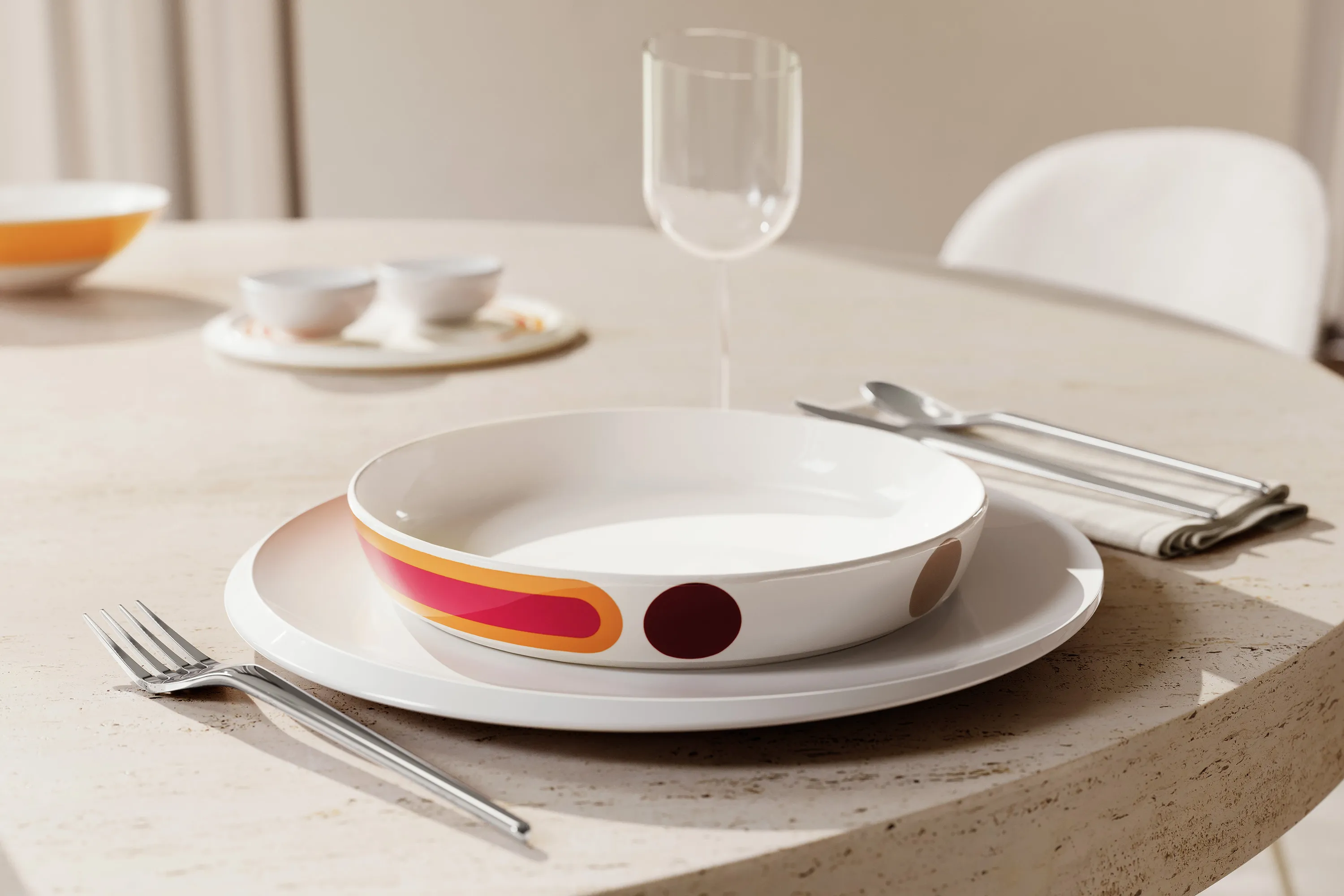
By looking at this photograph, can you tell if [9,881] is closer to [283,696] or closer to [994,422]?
[283,696]

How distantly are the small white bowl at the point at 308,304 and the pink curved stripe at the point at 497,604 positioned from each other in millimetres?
630

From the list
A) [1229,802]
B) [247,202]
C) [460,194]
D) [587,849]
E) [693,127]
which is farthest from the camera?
[460,194]

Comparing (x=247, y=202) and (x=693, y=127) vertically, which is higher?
(x=693, y=127)

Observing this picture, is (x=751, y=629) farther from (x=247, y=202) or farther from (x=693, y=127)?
(x=247, y=202)

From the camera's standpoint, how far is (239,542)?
65 centimetres

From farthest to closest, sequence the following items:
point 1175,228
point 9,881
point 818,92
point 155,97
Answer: point 818,92 → point 155,97 → point 1175,228 → point 9,881

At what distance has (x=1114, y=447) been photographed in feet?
2.31

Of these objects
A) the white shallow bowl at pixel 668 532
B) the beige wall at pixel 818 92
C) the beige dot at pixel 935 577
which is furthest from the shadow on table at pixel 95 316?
the beige wall at pixel 818 92

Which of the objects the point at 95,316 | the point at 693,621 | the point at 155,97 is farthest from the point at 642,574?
the point at 155,97

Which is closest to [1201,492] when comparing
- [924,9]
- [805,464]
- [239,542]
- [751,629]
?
[805,464]

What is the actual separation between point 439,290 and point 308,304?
0.36 ft

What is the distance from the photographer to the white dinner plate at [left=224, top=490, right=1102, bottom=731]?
0.40 m

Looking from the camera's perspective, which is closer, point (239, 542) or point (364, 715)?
point (364, 715)

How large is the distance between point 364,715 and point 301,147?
10.3 feet
